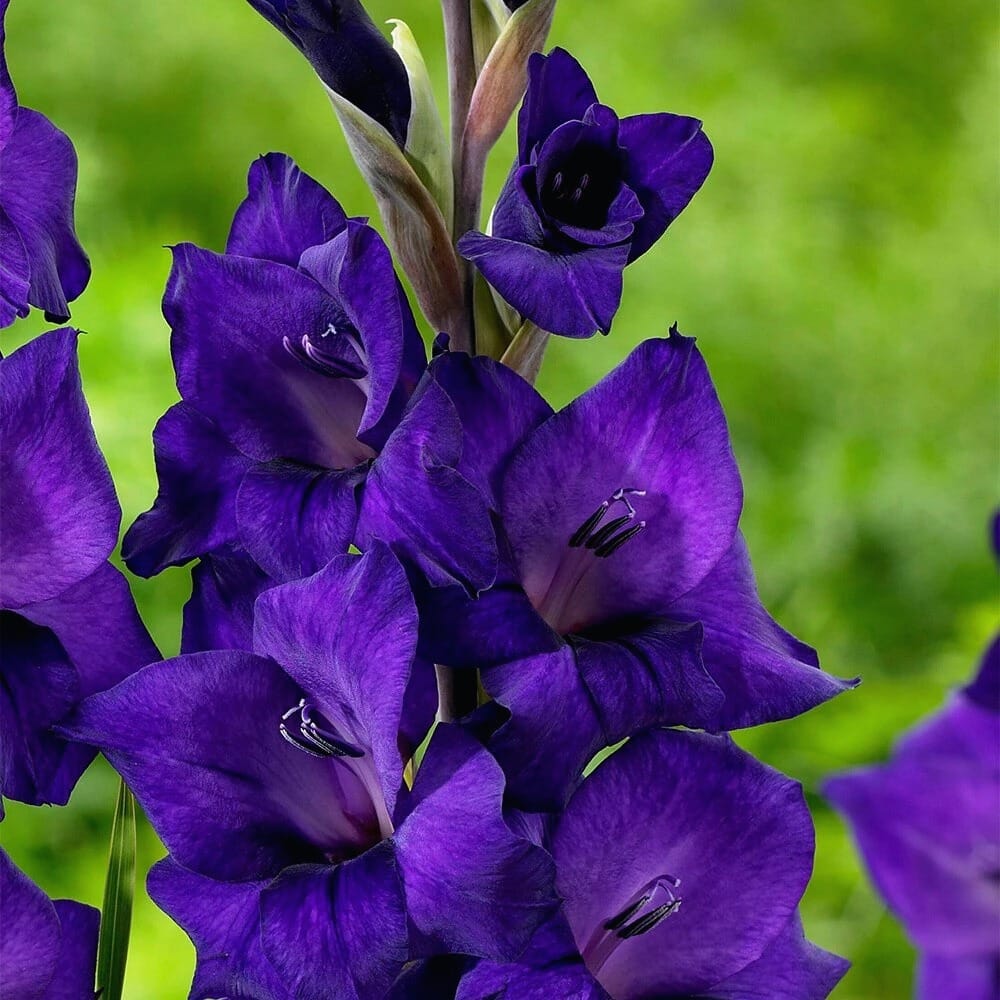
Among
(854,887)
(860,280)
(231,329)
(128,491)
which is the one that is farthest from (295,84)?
(231,329)

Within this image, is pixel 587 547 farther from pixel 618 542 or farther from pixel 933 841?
pixel 933 841

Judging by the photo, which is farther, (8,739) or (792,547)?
(792,547)

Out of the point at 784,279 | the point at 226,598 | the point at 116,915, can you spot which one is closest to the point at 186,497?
the point at 226,598

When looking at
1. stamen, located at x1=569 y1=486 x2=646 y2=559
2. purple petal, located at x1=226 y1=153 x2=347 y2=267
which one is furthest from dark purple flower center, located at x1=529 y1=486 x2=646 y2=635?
purple petal, located at x1=226 y1=153 x2=347 y2=267

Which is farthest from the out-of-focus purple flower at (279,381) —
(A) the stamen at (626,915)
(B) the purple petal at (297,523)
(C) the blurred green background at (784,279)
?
(C) the blurred green background at (784,279)

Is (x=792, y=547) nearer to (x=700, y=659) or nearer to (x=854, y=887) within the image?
(x=854, y=887)

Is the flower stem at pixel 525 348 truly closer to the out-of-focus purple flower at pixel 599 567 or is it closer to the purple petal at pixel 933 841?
the out-of-focus purple flower at pixel 599 567
